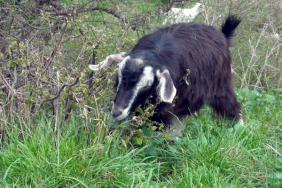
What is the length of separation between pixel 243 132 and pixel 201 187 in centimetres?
125

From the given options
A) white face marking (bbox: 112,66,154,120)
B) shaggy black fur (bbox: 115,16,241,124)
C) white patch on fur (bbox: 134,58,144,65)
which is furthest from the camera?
shaggy black fur (bbox: 115,16,241,124)

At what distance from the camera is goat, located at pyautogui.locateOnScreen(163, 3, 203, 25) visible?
487cm

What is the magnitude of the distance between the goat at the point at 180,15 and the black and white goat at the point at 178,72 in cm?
103

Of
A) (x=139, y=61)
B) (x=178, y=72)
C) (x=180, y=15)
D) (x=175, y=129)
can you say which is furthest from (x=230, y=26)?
(x=139, y=61)

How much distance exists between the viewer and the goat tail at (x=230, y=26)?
13.3 feet

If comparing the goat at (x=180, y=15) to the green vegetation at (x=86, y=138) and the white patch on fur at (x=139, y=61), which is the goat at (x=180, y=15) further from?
the white patch on fur at (x=139, y=61)

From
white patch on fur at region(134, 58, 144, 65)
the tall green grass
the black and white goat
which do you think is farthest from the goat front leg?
white patch on fur at region(134, 58, 144, 65)

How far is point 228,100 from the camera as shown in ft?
12.7

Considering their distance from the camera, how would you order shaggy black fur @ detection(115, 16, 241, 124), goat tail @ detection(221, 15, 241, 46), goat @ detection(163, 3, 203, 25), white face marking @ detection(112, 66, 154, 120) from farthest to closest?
1. goat @ detection(163, 3, 203, 25)
2. goat tail @ detection(221, 15, 241, 46)
3. shaggy black fur @ detection(115, 16, 241, 124)
4. white face marking @ detection(112, 66, 154, 120)

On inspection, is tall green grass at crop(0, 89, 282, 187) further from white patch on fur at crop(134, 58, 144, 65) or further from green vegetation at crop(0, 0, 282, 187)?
white patch on fur at crop(134, 58, 144, 65)

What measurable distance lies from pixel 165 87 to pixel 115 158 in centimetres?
81

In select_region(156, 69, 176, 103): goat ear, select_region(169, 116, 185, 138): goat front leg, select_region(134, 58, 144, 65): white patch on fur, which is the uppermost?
select_region(134, 58, 144, 65): white patch on fur

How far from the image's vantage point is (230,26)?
408cm

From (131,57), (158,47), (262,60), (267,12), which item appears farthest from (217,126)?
(267,12)
